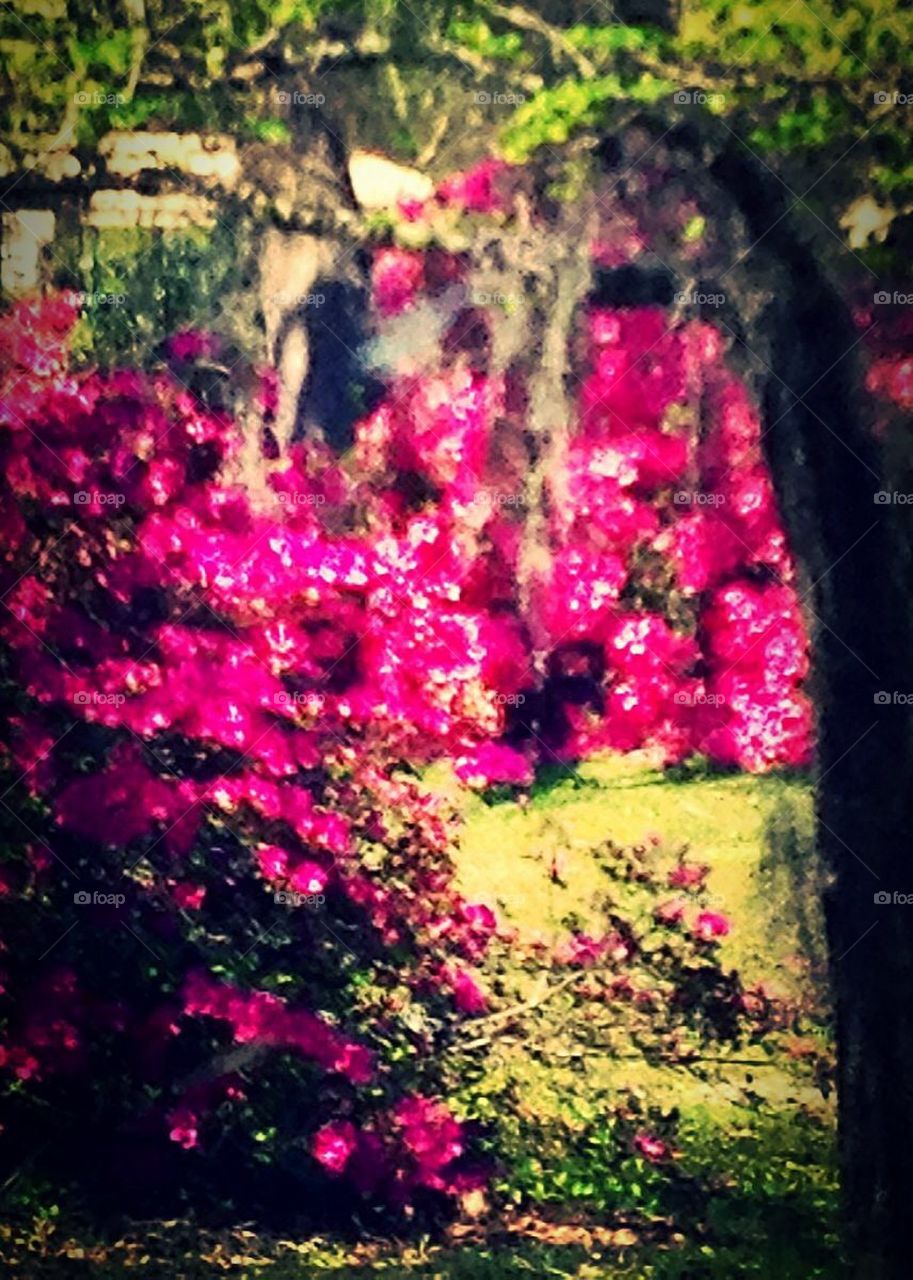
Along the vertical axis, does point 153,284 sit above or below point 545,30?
below

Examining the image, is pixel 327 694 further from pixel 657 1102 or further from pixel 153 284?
pixel 657 1102

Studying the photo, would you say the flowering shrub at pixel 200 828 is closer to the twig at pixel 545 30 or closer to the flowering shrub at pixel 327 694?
the flowering shrub at pixel 327 694

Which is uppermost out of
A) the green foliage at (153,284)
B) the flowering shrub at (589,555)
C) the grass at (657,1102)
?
the green foliage at (153,284)

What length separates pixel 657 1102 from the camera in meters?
1.99

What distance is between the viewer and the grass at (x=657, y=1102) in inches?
76.9

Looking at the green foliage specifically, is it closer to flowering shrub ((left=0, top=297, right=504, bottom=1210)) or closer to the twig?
flowering shrub ((left=0, top=297, right=504, bottom=1210))

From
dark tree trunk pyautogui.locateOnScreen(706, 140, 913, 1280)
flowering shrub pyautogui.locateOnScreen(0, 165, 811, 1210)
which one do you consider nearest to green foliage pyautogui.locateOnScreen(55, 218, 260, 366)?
flowering shrub pyautogui.locateOnScreen(0, 165, 811, 1210)

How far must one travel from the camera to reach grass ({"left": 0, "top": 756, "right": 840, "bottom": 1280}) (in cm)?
195

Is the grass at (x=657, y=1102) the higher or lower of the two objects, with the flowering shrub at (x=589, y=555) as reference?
lower

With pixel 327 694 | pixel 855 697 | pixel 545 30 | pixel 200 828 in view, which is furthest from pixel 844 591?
pixel 200 828

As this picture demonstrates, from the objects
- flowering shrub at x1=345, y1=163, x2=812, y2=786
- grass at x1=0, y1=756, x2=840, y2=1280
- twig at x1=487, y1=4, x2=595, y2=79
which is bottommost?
grass at x1=0, y1=756, x2=840, y2=1280

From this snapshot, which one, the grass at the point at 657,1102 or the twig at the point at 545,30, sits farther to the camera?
the grass at the point at 657,1102

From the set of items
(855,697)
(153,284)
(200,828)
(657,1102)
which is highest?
(153,284)

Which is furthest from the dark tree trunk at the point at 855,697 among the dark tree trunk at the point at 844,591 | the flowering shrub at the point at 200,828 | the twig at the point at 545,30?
the flowering shrub at the point at 200,828
